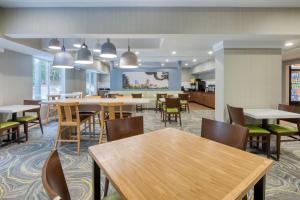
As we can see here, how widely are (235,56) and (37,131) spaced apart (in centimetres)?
528

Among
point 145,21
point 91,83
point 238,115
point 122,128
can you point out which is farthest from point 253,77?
point 91,83

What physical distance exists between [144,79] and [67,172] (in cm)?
789

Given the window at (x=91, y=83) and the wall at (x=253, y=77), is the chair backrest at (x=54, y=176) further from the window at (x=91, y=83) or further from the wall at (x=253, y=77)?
the window at (x=91, y=83)

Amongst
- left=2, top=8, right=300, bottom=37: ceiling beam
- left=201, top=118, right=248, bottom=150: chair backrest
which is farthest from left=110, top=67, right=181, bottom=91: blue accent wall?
left=201, top=118, right=248, bottom=150: chair backrest

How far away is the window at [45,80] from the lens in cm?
636

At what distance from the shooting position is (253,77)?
4.14 metres

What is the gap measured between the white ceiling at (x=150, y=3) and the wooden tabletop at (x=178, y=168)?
2.35 meters

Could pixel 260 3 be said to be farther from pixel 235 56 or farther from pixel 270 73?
pixel 270 73

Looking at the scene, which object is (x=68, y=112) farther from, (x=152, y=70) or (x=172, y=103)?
(x=152, y=70)

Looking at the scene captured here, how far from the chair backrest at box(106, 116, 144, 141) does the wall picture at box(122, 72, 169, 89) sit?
8.21 meters

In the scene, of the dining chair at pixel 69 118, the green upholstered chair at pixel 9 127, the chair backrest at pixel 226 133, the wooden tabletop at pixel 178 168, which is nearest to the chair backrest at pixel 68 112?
the dining chair at pixel 69 118

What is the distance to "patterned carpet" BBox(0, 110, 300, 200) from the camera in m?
2.12

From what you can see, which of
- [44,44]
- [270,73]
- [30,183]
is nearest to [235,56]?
[270,73]

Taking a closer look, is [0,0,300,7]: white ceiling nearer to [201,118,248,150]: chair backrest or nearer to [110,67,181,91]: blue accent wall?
[201,118,248,150]: chair backrest
